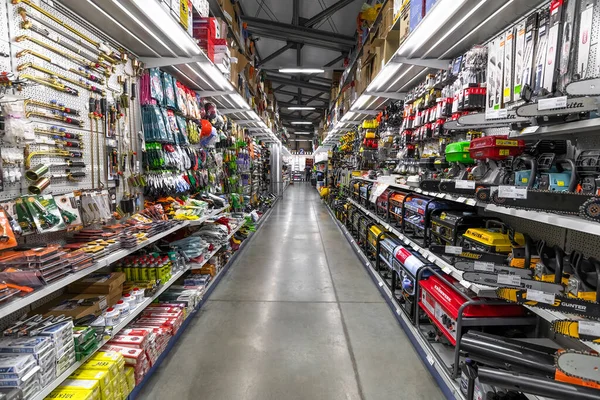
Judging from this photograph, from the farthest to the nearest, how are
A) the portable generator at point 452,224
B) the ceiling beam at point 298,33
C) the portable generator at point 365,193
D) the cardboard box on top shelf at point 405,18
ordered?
the ceiling beam at point 298,33 < the portable generator at point 365,193 < the cardboard box on top shelf at point 405,18 < the portable generator at point 452,224

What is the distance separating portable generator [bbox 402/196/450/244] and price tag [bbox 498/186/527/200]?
3.45ft

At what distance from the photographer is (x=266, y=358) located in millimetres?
A: 2523

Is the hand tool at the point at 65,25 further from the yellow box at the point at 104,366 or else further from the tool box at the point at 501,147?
the tool box at the point at 501,147

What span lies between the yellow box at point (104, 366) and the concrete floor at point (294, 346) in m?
0.48

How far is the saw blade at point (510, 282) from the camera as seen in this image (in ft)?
4.80

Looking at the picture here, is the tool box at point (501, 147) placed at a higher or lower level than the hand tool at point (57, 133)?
lower

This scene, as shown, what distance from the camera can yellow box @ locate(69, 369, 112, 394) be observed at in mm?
1626

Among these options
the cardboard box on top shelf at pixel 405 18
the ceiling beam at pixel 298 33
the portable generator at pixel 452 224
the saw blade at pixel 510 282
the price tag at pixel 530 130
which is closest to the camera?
the saw blade at pixel 510 282


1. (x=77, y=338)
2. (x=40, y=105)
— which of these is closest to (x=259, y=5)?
(x=40, y=105)

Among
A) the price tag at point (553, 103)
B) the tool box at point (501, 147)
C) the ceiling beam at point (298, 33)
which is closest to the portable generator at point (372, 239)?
the tool box at point (501, 147)

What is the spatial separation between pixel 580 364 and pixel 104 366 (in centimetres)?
221

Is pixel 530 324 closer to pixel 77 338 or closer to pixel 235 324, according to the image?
pixel 235 324

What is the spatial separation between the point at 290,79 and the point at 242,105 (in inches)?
275

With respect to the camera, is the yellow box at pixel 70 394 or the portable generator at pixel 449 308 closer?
the yellow box at pixel 70 394
